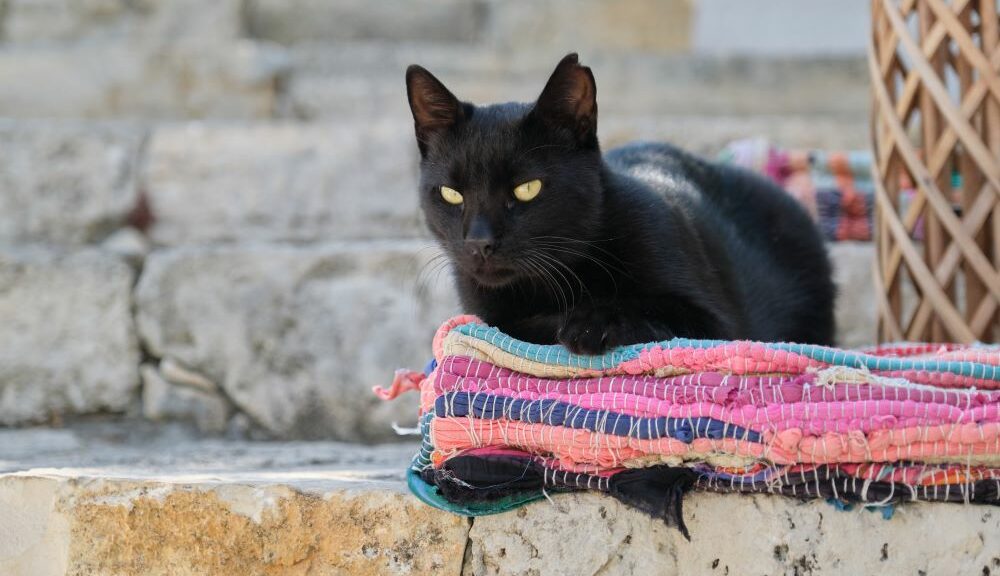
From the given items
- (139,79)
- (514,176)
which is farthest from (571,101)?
(139,79)

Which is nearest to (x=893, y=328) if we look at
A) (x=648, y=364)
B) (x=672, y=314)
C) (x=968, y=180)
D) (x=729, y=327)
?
(x=968, y=180)

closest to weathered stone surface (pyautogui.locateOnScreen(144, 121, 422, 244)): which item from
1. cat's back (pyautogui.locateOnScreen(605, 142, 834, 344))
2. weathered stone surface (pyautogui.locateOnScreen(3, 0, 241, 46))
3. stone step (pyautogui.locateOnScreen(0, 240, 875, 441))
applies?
stone step (pyautogui.locateOnScreen(0, 240, 875, 441))

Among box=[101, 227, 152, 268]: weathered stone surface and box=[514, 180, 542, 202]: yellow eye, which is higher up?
box=[514, 180, 542, 202]: yellow eye

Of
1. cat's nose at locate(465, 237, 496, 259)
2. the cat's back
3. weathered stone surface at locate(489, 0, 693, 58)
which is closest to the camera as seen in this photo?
cat's nose at locate(465, 237, 496, 259)

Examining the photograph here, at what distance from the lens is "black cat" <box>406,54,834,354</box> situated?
115 cm

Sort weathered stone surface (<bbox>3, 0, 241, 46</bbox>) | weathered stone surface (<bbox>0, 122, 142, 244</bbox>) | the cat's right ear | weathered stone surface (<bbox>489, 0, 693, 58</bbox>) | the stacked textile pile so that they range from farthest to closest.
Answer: weathered stone surface (<bbox>489, 0, 693, 58</bbox>)
weathered stone surface (<bbox>3, 0, 241, 46</bbox>)
weathered stone surface (<bbox>0, 122, 142, 244</bbox>)
the cat's right ear
the stacked textile pile

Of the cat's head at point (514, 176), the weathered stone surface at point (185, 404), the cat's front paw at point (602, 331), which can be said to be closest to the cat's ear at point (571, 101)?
the cat's head at point (514, 176)

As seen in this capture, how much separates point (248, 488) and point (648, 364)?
46 centimetres

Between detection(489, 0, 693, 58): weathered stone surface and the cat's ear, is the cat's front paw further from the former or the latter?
detection(489, 0, 693, 58): weathered stone surface

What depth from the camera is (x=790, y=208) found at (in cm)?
176

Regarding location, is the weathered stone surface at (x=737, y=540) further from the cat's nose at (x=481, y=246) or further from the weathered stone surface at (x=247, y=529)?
the cat's nose at (x=481, y=246)

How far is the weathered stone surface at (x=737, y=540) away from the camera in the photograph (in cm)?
92

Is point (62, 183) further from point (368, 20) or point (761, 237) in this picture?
point (761, 237)

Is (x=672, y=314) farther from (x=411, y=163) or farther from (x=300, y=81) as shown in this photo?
(x=300, y=81)
